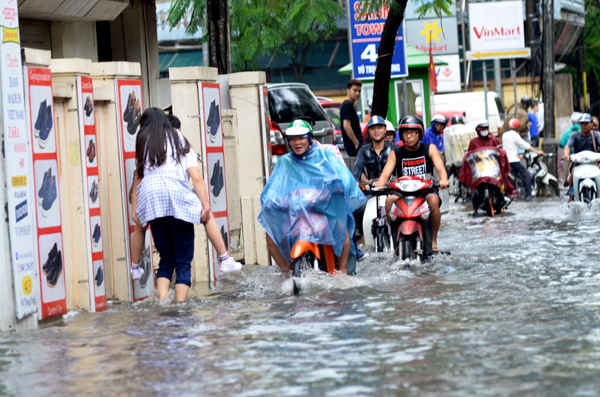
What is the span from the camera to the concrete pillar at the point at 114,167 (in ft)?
35.7

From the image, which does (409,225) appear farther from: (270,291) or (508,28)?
(508,28)

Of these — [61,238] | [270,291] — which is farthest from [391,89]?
[61,238]

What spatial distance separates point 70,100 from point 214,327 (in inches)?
88.0

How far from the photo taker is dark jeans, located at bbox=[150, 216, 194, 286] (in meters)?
10.5

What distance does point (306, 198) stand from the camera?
11242 millimetres

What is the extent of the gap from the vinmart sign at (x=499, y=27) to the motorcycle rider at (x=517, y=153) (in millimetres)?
12689

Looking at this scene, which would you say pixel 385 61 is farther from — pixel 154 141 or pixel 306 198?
pixel 154 141

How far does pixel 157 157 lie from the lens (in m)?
10.4

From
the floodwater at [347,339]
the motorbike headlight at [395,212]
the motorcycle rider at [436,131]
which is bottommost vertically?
the floodwater at [347,339]

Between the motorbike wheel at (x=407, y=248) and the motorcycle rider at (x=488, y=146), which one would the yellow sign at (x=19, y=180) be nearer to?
the motorbike wheel at (x=407, y=248)

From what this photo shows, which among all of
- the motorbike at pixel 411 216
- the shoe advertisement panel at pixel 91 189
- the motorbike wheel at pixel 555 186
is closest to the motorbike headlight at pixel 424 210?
the motorbike at pixel 411 216

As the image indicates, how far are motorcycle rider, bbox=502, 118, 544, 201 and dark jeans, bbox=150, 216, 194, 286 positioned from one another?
1444cm

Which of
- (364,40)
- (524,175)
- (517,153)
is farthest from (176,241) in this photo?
(517,153)

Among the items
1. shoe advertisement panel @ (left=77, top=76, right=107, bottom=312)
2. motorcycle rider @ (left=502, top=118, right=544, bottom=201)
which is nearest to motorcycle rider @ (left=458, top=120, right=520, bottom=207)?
motorcycle rider @ (left=502, top=118, right=544, bottom=201)
